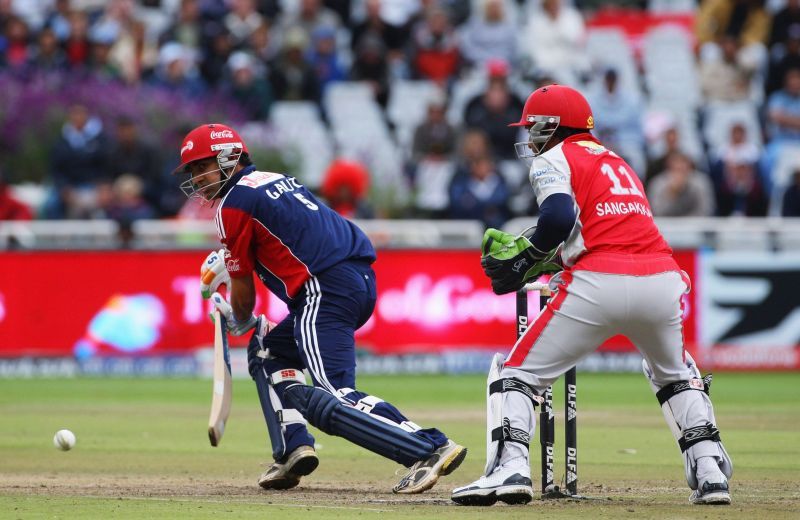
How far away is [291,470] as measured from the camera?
877cm

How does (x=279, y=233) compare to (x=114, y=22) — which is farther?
(x=114, y=22)

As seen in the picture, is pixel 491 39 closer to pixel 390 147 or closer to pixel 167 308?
pixel 390 147

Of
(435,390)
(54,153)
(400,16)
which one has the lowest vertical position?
(435,390)

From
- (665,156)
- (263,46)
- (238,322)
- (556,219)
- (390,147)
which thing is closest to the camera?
(556,219)

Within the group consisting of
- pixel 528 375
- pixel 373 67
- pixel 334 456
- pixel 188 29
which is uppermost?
pixel 188 29

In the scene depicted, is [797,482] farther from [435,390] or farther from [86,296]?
[86,296]

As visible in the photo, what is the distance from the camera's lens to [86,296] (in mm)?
18297

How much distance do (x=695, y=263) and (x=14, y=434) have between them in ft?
30.2

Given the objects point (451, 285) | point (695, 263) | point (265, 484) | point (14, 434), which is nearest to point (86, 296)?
point (451, 285)

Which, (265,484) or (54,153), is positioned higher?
(54,153)

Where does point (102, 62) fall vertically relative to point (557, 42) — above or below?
below

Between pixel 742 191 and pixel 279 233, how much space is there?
1256 centimetres

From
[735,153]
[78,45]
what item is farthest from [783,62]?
[78,45]

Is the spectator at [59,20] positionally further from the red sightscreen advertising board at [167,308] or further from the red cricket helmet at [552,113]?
the red cricket helmet at [552,113]
